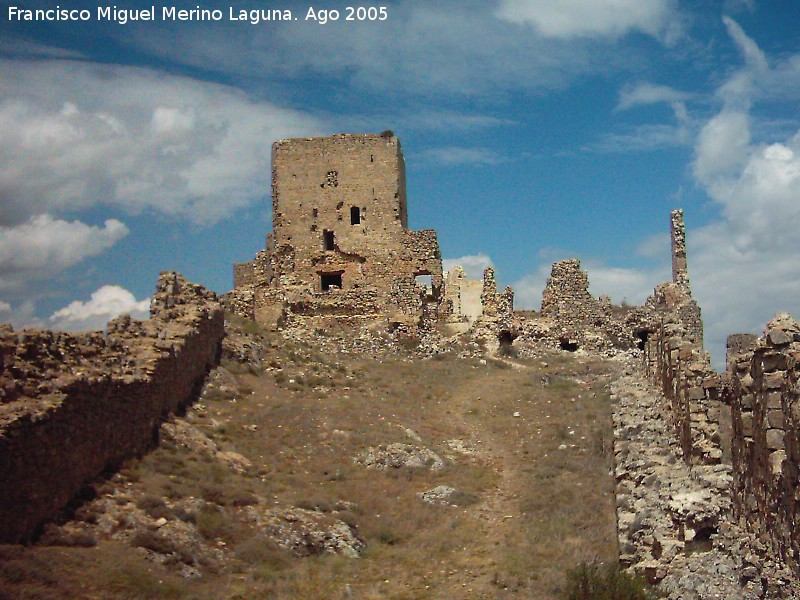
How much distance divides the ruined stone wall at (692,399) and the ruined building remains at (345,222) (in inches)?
677

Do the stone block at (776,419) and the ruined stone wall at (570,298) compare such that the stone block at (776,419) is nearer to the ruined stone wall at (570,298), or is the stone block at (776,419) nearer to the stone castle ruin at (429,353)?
the stone castle ruin at (429,353)

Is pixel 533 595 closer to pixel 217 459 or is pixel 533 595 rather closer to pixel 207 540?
pixel 207 540

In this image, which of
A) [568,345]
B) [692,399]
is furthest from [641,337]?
[692,399]

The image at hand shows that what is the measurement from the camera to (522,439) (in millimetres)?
18531

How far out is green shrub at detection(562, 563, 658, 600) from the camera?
8.30m

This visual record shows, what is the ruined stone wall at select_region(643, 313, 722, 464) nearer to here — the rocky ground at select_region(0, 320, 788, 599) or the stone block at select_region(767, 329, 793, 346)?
the rocky ground at select_region(0, 320, 788, 599)

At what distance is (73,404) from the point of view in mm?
11047

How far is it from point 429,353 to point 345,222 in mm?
6783

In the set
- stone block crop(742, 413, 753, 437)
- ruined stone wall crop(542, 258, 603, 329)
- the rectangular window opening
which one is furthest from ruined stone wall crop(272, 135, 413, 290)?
stone block crop(742, 413, 753, 437)

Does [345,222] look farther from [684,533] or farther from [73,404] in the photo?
[684,533]

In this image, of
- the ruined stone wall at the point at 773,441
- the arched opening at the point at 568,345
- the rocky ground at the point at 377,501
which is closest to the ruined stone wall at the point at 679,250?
the arched opening at the point at 568,345

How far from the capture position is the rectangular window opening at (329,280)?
31217mm

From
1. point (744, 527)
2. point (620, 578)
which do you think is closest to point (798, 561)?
point (744, 527)

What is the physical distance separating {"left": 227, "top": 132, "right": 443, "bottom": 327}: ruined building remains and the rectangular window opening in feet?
0.13
